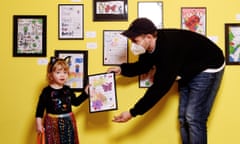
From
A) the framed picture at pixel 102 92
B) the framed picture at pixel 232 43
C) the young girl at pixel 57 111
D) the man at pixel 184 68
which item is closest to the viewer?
the man at pixel 184 68

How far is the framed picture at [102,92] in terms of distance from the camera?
2148mm

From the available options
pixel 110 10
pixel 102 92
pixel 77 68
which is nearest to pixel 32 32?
pixel 77 68

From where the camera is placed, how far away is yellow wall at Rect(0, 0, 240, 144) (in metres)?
2.32

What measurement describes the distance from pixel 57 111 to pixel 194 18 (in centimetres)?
109

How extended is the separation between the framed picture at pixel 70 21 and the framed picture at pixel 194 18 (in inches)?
27.2

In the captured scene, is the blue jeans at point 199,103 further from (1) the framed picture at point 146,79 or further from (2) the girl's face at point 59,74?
(2) the girl's face at point 59,74

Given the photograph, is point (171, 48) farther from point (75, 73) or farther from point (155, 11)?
point (75, 73)

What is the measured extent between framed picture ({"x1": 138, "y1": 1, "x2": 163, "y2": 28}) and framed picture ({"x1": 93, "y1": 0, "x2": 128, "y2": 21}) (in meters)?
0.11

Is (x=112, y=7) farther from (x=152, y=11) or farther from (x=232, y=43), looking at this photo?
(x=232, y=43)

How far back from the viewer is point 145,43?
1942 mm

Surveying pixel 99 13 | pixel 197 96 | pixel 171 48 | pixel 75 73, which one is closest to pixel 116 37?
pixel 99 13

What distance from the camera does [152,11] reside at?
2312mm

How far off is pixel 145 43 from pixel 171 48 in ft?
0.52

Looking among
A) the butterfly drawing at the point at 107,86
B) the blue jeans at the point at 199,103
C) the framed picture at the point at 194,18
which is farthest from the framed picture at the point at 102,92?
the framed picture at the point at 194,18
